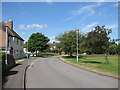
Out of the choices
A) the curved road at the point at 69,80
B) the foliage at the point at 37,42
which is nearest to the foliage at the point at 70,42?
the foliage at the point at 37,42

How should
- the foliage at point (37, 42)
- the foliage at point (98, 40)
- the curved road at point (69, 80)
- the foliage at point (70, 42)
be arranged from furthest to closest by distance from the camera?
the foliage at point (37, 42), the foliage at point (70, 42), the foliage at point (98, 40), the curved road at point (69, 80)

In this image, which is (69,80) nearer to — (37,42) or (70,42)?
(70,42)

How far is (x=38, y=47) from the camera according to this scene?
140 feet

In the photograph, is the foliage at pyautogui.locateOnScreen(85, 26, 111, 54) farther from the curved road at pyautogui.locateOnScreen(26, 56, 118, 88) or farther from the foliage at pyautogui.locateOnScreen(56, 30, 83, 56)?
the foliage at pyautogui.locateOnScreen(56, 30, 83, 56)

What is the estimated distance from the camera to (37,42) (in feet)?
142

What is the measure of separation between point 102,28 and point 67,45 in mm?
15717

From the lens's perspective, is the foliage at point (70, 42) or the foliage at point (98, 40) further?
the foliage at point (70, 42)

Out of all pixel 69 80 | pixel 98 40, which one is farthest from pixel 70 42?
pixel 69 80

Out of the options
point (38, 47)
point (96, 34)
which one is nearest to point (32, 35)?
point (38, 47)

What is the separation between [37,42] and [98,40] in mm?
30191

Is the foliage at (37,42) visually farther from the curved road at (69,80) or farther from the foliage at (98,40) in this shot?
the curved road at (69,80)

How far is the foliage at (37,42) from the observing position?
43.1 metres

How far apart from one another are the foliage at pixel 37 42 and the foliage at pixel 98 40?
27.7 meters

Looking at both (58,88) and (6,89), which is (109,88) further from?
(6,89)
